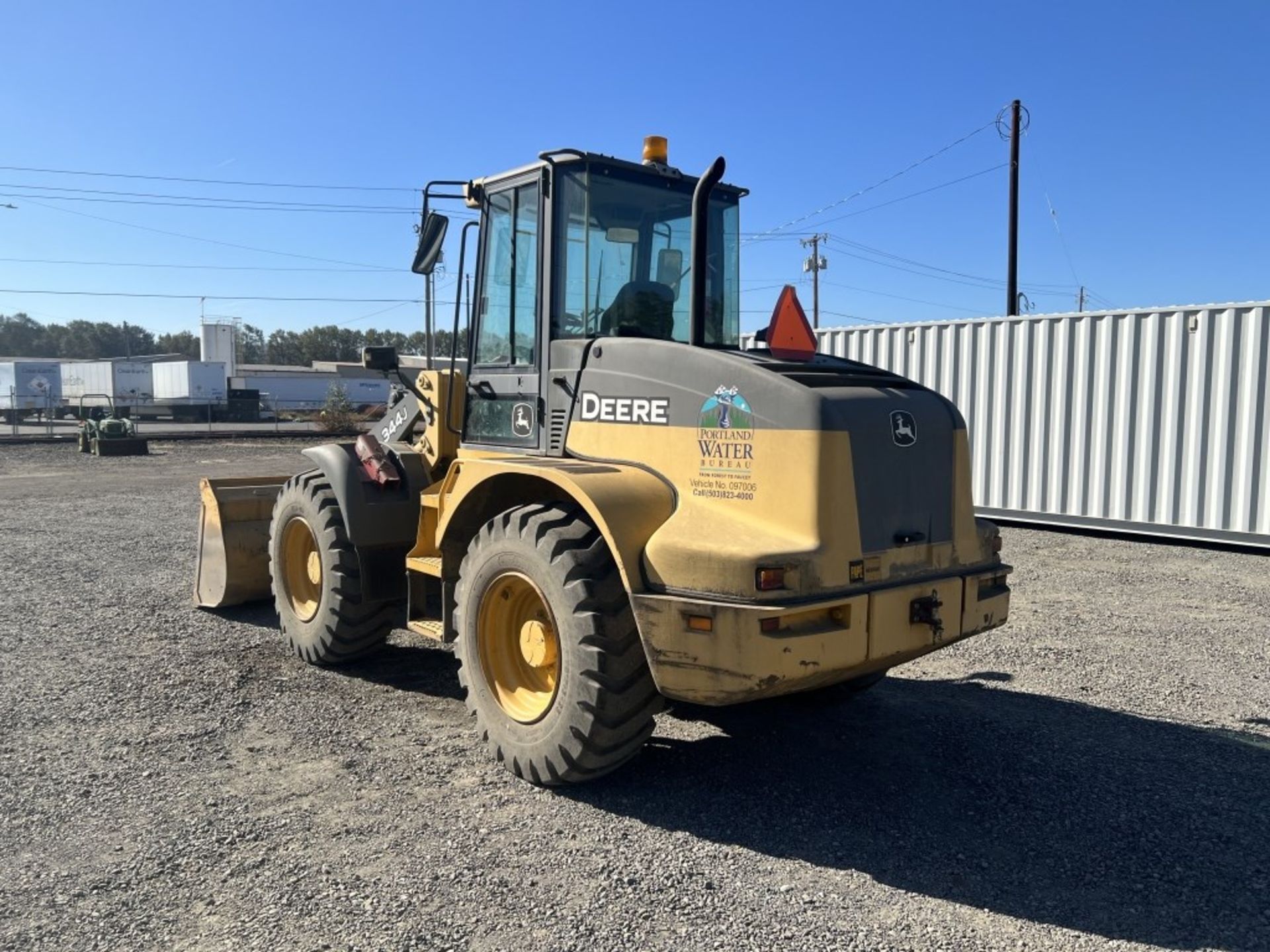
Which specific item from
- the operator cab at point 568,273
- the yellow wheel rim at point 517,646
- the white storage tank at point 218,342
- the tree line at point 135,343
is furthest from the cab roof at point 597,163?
the tree line at point 135,343

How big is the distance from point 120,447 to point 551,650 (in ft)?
84.8

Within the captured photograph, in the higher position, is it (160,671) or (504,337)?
(504,337)

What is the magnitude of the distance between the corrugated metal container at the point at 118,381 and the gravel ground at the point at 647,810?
47606 millimetres

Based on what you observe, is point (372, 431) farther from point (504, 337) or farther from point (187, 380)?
point (187, 380)

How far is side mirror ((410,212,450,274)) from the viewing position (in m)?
5.04

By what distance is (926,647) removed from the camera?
417cm

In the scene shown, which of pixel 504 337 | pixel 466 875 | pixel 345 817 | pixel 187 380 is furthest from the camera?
pixel 187 380

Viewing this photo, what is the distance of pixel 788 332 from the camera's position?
4.54m

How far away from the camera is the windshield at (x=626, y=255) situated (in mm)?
4770

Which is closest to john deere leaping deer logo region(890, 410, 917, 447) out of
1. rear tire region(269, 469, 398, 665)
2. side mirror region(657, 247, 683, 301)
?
side mirror region(657, 247, 683, 301)

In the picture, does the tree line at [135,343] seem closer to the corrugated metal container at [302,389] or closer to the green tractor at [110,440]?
the corrugated metal container at [302,389]

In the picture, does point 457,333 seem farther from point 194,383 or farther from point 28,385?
point 28,385

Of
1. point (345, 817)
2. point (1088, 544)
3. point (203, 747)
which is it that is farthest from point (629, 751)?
point (1088, 544)

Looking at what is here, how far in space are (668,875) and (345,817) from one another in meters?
1.40
